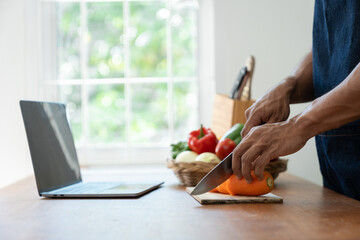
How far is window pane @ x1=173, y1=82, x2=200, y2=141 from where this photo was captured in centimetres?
255

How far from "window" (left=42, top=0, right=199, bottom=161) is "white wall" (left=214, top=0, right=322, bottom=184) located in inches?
8.1

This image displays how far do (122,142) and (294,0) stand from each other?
1.24 metres

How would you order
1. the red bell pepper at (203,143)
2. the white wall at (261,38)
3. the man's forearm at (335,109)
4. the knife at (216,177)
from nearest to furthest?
the man's forearm at (335,109) < the knife at (216,177) < the red bell pepper at (203,143) < the white wall at (261,38)

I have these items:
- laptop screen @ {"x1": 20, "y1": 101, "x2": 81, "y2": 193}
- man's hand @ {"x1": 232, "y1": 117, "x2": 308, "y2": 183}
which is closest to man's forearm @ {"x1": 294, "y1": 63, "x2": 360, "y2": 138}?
man's hand @ {"x1": 232, "y1": 117, "x2": 308, "y2": 183}

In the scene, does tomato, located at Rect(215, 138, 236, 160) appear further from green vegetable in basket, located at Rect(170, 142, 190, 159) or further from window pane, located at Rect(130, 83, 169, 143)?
window pane, located at Rect(130, 83, 169, 143)

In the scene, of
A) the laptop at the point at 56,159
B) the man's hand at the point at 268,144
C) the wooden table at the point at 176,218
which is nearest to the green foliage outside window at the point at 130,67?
the laptop at the point at 56,159

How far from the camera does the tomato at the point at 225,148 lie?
1.37 meters

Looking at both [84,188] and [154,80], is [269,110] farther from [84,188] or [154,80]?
[154,80]

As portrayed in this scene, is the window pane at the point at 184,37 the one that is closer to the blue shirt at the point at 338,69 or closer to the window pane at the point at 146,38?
the window pane at the point at 146,38

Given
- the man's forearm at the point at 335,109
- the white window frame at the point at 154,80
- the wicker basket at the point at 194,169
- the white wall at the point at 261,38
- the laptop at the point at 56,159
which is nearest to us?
the man's forearm at the point at 335,109

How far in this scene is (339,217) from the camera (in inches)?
31.9

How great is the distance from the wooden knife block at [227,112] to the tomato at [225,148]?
15.8 inches

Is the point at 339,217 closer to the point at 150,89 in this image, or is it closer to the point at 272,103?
the point at 272,103

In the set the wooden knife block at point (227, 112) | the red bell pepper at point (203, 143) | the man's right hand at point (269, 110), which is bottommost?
the red bell pepper at point (203, 143)
